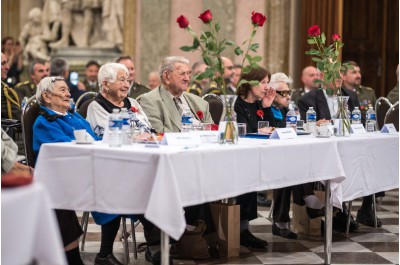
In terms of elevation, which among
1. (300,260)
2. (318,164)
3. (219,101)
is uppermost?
(219,101)

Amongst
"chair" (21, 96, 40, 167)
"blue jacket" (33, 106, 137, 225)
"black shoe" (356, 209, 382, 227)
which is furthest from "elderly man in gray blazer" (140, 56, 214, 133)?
"black shoe" (356, 209, 382, 227)

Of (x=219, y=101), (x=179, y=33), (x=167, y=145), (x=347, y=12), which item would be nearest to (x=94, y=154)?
(x=167, y=145)

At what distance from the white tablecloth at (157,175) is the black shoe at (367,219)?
6.23 feet

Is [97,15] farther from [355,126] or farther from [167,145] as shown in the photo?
[167,145]

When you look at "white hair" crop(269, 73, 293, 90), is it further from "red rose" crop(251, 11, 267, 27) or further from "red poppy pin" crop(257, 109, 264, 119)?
"red rose" crop(251, 11, 267, 27)

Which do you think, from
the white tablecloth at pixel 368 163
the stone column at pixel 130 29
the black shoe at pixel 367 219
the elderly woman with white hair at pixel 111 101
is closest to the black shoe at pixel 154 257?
the elderly woman with white hair at pixel 111 101

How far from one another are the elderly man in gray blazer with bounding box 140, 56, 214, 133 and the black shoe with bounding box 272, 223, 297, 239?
35.7 inches

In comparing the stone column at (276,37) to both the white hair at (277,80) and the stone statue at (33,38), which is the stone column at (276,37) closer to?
the stone statue at (33,38)

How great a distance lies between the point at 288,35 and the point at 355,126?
5421 mm

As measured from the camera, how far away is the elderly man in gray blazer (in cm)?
509

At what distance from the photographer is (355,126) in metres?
5.39

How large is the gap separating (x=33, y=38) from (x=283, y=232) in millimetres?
6698

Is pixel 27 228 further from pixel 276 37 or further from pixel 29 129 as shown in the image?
pixel 276 37

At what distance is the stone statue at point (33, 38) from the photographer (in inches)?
436
